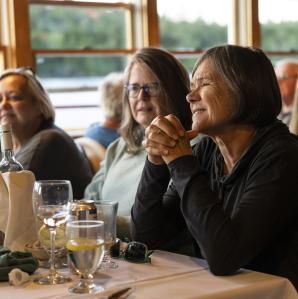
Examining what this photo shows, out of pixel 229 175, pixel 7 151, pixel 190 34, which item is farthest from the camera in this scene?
pixel 190 34

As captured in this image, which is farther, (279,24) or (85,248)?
(279,24)

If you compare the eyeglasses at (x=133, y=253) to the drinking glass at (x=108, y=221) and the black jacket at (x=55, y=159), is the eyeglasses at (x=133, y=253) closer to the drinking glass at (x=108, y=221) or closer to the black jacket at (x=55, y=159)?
the drinking glass at (x=108, y=221)

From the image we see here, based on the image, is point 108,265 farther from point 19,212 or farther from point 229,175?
point 229,175

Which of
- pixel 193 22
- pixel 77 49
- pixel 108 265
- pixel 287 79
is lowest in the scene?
pixel 108 265

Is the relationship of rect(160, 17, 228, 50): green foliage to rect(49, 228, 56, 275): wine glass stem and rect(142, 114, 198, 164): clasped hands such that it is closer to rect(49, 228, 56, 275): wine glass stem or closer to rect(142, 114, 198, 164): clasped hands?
rect(142, 114, 198, 164): clasped hands

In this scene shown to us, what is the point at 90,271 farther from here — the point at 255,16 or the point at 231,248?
the point at 255,16

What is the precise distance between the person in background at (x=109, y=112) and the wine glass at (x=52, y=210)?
2659 millimetres

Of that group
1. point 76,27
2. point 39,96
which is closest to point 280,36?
point 76,27

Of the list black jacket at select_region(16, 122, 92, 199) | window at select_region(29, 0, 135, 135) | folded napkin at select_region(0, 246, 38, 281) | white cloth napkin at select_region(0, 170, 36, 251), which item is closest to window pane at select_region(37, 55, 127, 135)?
window at select_region(29, 0, 135, 135)

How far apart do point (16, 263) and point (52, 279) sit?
115 millimetres

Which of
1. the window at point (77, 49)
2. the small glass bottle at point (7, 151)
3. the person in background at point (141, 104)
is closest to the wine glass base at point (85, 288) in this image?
the small glass bottle at point (7, 151)

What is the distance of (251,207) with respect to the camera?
1733mm

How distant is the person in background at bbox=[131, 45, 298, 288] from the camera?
5.63 feet

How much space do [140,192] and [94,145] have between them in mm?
2339
